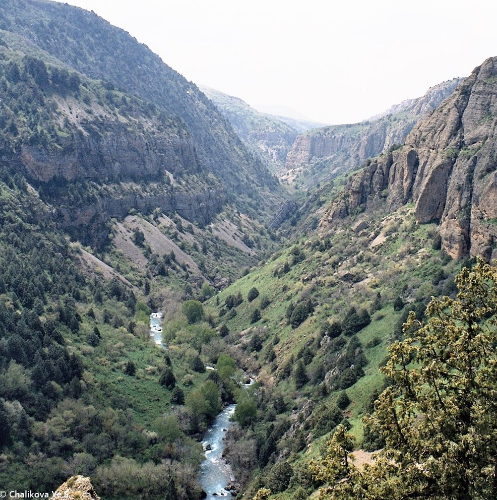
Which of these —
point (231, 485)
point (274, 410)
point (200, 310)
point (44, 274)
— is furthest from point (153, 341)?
point (231, 485)

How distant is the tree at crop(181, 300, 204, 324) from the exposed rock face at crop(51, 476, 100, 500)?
95299 millimetres

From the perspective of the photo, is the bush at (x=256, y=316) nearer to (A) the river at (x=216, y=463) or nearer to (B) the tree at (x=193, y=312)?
(B) the tree at (x=193, y=312)

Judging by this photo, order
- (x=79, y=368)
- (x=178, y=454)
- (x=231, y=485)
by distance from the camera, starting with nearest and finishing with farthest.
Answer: (x=231, y=485), (x=178, y=454), (x=79, y=368)

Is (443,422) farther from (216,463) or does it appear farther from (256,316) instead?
(256,316)

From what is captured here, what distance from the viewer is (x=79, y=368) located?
270 ft

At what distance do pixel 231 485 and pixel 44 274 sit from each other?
68.9m

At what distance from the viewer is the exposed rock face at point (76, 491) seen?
27116mm

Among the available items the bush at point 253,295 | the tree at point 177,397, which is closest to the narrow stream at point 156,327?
the bush at point 253,295

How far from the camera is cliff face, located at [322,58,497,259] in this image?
2931 inches

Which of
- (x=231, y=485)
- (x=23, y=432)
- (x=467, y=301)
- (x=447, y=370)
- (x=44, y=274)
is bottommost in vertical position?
(x=231, y=485)

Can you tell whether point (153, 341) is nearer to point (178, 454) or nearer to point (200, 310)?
point (200, 310)

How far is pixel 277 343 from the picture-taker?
96.9m

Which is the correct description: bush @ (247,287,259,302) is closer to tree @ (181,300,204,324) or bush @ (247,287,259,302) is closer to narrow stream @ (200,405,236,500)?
tree @ (181,300,204,324)

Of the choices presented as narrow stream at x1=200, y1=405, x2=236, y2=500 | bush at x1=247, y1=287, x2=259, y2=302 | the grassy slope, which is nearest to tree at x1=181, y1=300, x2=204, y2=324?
the grassy slope
